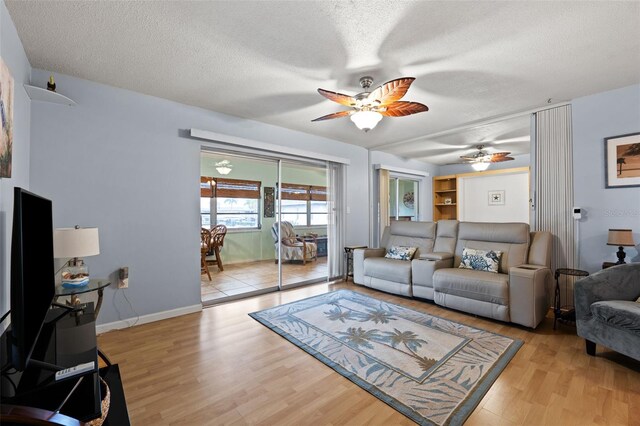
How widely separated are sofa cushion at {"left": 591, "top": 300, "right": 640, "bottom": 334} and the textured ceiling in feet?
6.27

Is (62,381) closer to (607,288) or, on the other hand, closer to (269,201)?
(607,288)

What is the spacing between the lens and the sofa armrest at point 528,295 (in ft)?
8.93

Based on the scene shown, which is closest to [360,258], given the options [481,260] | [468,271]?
[468,271]

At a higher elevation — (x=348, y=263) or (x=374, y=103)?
(x=374, y=103)

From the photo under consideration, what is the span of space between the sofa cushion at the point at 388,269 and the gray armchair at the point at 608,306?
68.8 inches

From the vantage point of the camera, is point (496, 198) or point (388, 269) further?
point (496, 198)

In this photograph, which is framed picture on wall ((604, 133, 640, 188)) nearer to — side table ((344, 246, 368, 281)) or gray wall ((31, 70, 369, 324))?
side table ((344, 246, 368, 281))

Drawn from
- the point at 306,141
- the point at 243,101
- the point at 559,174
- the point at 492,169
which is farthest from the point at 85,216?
the point at 492,169

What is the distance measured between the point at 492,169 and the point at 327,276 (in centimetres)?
467

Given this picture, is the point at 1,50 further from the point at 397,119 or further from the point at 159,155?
the point at 397,119

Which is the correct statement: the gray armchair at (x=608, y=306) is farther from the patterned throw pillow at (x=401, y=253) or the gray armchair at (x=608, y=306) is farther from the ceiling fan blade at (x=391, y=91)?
the ceiling fan blade at (x=391, y=91)

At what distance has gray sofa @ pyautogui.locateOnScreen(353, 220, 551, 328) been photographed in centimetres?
281

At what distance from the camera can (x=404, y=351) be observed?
2.35 meters

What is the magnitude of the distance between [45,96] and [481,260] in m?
4.53
